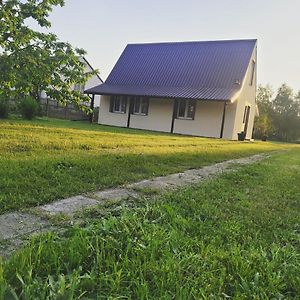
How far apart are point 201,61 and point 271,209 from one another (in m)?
19.6

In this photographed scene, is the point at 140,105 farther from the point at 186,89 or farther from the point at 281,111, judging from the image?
the point at 281,111

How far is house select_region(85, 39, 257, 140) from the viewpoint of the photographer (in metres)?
19.8

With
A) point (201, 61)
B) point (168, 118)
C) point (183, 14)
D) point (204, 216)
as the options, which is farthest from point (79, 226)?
point (201, 61)

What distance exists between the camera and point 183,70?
21781 millimetres

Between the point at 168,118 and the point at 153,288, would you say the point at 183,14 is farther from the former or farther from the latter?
the point at 153,288

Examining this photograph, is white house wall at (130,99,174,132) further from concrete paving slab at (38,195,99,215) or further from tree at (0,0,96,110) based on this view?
concrete paving slab at (38,195,99,215)

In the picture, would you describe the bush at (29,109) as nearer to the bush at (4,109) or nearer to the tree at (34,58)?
the bush at (4,109)

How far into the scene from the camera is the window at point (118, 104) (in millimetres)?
22578

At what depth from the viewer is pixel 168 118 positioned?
21.1 m

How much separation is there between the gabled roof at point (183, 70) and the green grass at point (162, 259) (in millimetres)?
16061

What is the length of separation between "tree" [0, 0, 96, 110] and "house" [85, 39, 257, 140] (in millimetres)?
11313

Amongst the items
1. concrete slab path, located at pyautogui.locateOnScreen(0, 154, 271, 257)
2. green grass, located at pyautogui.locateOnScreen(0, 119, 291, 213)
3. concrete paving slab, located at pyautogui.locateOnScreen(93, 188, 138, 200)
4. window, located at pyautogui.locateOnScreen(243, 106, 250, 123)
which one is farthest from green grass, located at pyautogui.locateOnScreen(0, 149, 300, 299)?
window, located at pyautogui.locateOnScreen(243, 106, 250, 123)

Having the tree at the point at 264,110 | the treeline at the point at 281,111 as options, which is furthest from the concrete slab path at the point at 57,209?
the treeline at the point at 281,111

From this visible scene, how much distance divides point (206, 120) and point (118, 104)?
6286 mm
